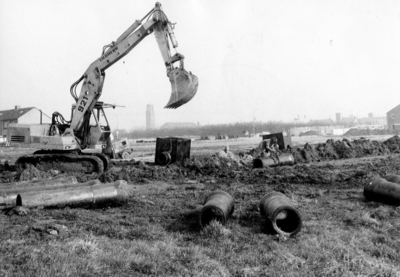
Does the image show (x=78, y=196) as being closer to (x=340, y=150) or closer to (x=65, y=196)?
(x=65, y=196)

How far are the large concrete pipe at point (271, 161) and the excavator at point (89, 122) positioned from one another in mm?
5628

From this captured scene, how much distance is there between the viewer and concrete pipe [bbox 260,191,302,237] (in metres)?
5.96

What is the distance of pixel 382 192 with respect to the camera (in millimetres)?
8297

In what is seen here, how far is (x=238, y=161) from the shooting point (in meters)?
17.0

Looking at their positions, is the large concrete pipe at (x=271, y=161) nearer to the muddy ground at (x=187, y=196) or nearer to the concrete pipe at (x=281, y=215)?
the muddy ground at (x=187, y=196)

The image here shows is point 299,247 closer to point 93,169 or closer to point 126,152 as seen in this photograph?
point 93,169

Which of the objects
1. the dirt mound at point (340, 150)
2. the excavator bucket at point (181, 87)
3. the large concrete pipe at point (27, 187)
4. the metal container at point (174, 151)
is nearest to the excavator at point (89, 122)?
the excavator bucket at point (181, 87)

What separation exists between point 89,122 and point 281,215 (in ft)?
33.7

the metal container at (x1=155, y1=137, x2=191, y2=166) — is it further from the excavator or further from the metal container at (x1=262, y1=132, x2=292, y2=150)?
the metal container at (x1=262, y1=132, x2=292, y2=150)

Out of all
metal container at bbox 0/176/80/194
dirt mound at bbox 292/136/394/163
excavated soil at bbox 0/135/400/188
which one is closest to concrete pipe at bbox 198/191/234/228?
metal container at bbox 0/176/80/194

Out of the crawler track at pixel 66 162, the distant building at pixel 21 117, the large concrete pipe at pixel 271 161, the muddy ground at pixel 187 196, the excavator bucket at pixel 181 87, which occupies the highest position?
the distant building at pixel 21 117

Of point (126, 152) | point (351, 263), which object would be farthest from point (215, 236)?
point (126, 152)

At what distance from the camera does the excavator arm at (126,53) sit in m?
11.9

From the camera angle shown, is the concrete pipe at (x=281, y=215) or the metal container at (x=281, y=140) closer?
the concrete pipe at (x=281, y=215)
